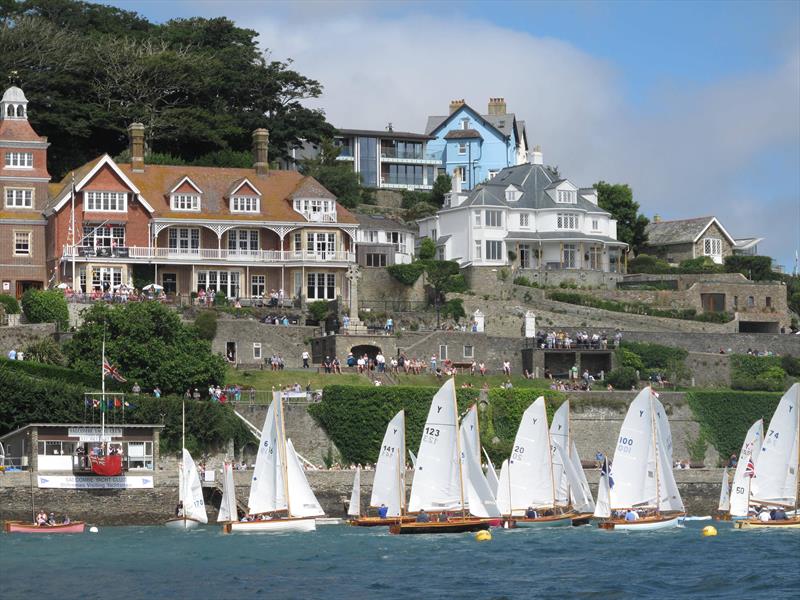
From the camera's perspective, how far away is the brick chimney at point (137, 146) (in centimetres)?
9944

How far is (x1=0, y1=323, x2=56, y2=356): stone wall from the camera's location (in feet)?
272

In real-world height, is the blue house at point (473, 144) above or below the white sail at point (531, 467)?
above

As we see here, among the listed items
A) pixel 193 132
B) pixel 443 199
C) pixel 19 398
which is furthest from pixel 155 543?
pixel 443 199

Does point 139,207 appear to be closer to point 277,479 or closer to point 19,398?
point 19,398

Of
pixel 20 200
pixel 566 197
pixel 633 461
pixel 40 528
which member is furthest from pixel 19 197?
pixel 633 461

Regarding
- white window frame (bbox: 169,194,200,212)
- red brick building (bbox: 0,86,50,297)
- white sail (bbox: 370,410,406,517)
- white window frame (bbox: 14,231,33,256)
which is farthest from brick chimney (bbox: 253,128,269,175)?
white sail (bbox: 370,410,406,517)

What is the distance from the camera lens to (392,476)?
6881cm

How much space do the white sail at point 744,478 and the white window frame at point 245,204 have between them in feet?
117

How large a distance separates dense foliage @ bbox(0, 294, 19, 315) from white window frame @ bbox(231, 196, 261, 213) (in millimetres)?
15916

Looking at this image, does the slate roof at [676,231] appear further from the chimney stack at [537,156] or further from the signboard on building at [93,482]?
the signboard on building at [93,482]

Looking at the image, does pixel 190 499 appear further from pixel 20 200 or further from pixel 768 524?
pixel 20 200

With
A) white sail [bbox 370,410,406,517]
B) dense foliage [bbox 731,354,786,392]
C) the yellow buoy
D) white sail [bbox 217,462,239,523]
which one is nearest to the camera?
white sail [bbox 370,410,406,517]

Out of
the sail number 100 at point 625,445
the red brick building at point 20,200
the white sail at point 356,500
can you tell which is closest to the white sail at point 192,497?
the white sail at point 356,500

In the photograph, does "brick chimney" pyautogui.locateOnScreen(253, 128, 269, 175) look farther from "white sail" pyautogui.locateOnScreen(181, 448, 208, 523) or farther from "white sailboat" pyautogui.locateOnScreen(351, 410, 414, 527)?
"white sailboat" pyautogui.locateOnScreen(351, 410, 414, 527)
